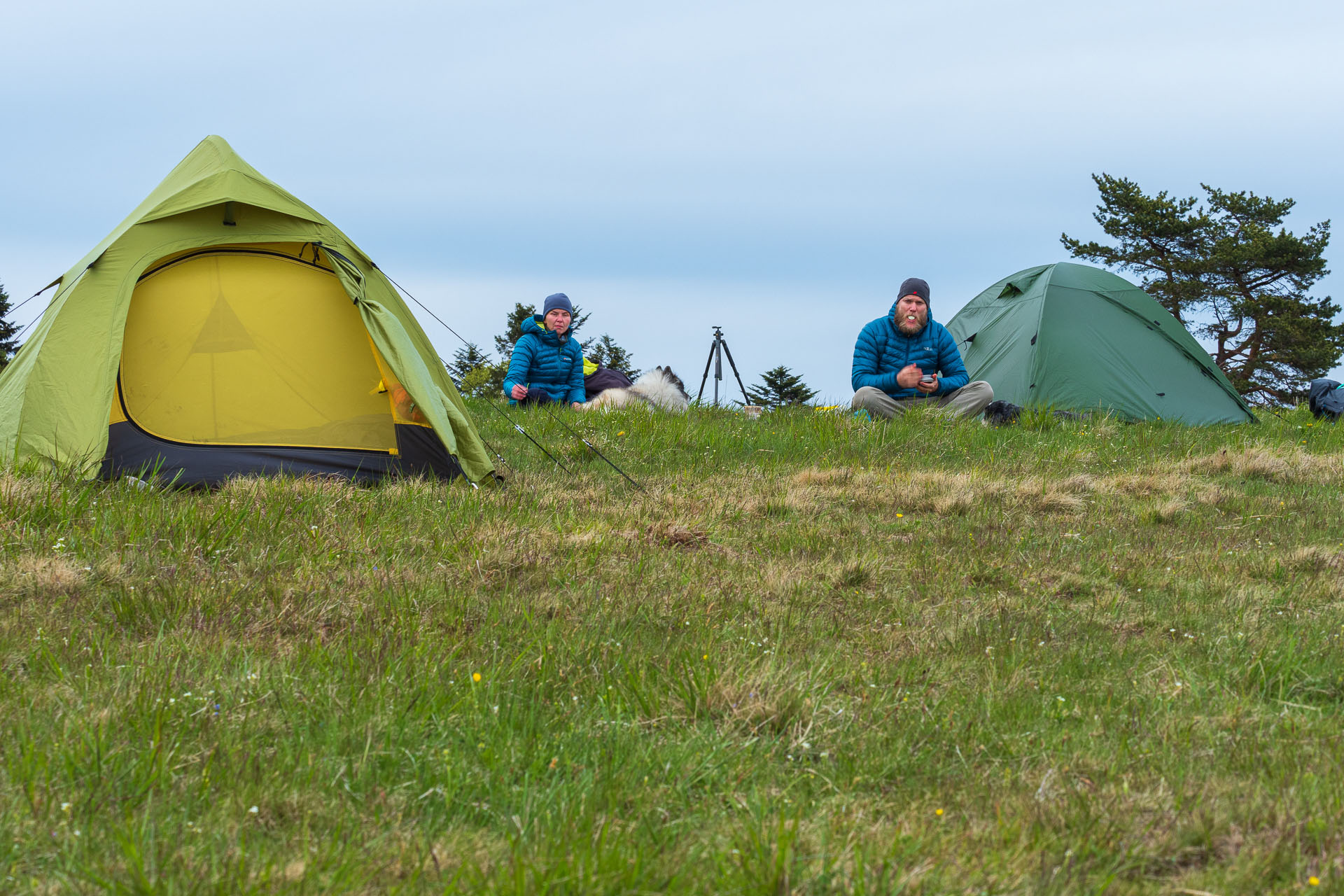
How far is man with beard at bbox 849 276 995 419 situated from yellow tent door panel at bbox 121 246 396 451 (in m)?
5.56

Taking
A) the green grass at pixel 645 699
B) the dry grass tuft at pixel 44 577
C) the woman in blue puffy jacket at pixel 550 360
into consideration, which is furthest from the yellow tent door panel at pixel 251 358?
the woman in blue puffy jacket at pixel 550 360

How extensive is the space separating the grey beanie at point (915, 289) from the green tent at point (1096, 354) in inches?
72.4

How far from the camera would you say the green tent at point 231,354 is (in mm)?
6367

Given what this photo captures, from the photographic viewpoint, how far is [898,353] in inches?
440

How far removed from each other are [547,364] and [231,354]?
5578 millimetres

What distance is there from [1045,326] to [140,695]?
11.4 meters

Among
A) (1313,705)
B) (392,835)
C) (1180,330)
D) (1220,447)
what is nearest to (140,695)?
(392,835)

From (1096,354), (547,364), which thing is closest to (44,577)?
(547,364)

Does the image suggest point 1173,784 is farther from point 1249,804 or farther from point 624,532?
point 624,532

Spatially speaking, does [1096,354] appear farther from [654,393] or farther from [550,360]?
[550,360]

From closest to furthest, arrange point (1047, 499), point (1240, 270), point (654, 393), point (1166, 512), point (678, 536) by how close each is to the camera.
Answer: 1. point (678, 536)
2. point (1166, 512)
3. point (1047, 499)
4. point (654, 393)
5. point (1240, 270)

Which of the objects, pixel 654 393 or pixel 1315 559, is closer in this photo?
pixel 1315 559

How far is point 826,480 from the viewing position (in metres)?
7.12

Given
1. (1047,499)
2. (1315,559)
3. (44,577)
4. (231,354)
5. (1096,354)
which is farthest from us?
(1096,354)
